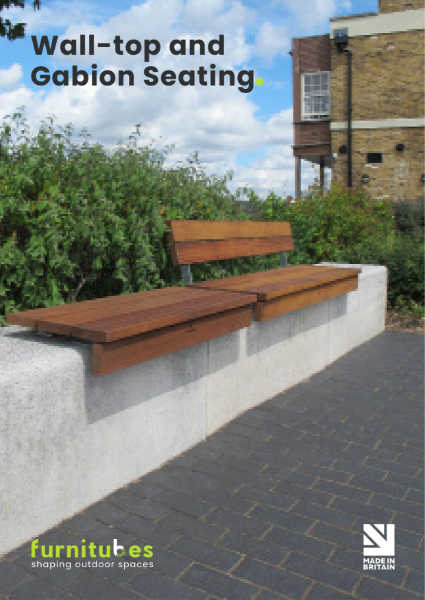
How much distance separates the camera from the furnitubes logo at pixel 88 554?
235cm

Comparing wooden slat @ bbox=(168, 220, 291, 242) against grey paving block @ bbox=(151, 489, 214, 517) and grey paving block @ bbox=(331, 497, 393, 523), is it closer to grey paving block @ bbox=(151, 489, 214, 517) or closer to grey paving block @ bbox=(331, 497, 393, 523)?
grey paving block @ bbox=(151, 489, 214, 517)

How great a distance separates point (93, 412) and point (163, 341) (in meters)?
0.50

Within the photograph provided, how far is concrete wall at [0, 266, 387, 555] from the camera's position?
2406 millimetres

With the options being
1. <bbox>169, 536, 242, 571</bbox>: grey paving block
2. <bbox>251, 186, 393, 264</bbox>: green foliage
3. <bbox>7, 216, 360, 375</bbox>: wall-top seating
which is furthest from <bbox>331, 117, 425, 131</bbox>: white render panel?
<bbox>169, 536, 242, 571</bbox>: grey paving block

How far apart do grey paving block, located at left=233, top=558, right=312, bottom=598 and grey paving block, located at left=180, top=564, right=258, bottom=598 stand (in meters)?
0.04

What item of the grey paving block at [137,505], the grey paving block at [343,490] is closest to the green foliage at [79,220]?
the grey paving block at [137,505]

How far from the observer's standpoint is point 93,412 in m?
2.75

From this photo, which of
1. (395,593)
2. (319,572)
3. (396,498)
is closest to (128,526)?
(319,572)

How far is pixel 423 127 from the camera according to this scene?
21.0m

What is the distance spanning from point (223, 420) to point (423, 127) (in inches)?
789

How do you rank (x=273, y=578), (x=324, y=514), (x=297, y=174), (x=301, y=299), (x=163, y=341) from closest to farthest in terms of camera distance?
(x=273, y=578) → (x=324, y=514) → (x=163, y=341) → (x=301, y=299) → (x=297, y=174)

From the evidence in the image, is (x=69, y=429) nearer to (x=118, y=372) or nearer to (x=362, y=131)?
(x=118, y=372)

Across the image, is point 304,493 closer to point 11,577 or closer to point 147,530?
point 147,530

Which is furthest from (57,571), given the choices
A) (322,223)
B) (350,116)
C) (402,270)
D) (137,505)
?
(350,116)
